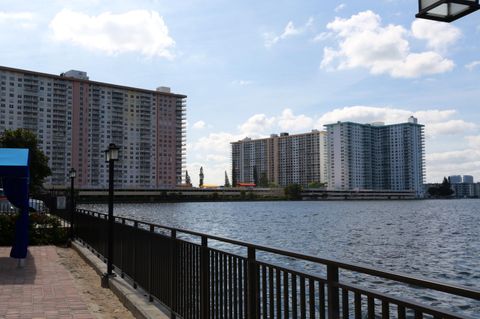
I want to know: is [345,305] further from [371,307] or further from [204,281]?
[204,281]

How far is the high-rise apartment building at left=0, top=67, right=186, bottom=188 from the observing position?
13525 cm

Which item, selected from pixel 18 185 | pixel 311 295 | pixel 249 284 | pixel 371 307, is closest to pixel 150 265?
pixel 249 284

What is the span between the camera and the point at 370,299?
287cm

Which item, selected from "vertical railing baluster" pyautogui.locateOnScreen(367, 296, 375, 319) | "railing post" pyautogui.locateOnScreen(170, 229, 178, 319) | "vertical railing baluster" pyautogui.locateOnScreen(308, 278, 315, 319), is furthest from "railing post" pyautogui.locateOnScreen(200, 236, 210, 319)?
"vertical railing baluster" pyautogui.locateOnScreen(367, 296, 375, 319)

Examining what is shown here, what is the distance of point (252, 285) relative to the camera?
4.34 metres

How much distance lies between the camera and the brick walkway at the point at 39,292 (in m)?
7.28

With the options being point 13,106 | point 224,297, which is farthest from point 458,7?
point 13,106

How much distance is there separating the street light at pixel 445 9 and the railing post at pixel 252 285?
2.47m

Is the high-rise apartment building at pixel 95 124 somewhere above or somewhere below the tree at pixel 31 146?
above

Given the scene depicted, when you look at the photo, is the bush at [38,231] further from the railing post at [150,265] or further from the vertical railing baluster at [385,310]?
the vertical railing baluster at [385,310]

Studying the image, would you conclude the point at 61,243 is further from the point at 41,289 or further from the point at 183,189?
the point at 183,189

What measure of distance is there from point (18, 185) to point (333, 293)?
35.3ft

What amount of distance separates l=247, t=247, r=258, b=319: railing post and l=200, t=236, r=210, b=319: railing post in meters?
1.00

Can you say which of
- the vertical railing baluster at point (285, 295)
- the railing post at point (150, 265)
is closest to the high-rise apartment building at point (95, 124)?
the railing post at point (150, 265)
